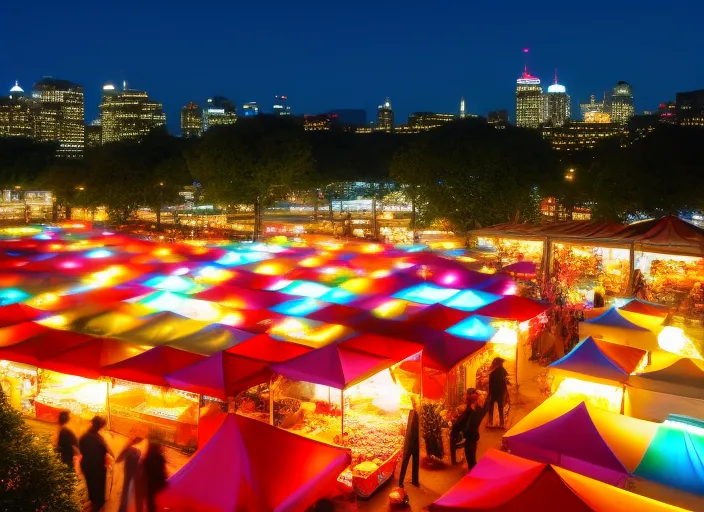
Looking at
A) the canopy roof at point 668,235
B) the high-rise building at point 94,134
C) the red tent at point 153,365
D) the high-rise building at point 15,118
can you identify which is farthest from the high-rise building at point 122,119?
the red tent at point 153,365

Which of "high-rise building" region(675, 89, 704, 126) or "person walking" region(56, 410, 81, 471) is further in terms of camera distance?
"high-rise building" region(675, 89, 704, 126)

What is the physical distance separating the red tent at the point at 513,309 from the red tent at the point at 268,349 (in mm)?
4236

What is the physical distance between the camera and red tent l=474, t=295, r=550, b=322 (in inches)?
485

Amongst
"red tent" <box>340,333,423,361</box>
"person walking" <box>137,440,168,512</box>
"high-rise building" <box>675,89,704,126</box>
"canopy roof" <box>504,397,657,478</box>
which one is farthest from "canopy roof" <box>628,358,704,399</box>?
"high-rise building" <box>675,89,704,126</box>

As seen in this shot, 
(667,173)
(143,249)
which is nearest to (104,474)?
(143,249)

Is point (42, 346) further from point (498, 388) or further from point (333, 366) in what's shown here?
point (498, 388)

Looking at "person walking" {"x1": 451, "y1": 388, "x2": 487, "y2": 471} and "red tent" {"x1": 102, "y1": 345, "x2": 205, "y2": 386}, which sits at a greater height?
"red tent" {"x1": 102, "y1": 345, "x2": 205, "y2": 386}

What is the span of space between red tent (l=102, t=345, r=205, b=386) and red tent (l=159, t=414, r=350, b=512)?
314 cm

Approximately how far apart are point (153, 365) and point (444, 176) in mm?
24129

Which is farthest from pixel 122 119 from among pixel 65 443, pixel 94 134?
Result: pixel 65 443

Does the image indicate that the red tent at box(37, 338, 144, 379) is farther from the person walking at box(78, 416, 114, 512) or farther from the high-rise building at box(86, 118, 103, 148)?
the high-rise building at box(86, 118, 103, 148)

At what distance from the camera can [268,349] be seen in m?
10.0

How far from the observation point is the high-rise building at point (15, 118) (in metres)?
166

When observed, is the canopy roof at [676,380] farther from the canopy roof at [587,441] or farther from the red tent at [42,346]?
the red tent at [42,346]
